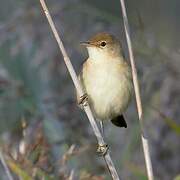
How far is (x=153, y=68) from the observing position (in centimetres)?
373

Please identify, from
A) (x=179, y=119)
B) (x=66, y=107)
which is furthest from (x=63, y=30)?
(x=179, y=119)

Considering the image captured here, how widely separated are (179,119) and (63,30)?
0.99 m

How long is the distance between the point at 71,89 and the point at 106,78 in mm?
1503

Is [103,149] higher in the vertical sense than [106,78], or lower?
lower

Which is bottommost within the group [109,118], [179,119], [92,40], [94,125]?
[179,119]

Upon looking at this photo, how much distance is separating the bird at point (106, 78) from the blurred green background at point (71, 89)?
1.04 feet

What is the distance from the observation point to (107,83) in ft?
10.2

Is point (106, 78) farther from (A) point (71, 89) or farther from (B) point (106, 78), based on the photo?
(A) point (71, 89)

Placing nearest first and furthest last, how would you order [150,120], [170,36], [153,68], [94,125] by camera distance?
[94,125] → [153,68] → [150,120] → [170,36]

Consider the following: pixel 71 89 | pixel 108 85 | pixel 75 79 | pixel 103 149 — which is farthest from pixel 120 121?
pixel 71 89

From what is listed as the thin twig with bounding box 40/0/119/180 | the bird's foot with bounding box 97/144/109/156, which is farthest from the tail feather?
the thin twig with bounding box 40/0/119/180

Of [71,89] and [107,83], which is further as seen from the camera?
[71,89]

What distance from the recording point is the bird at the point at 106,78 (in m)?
3.13

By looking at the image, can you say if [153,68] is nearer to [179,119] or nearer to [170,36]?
[179,119]
